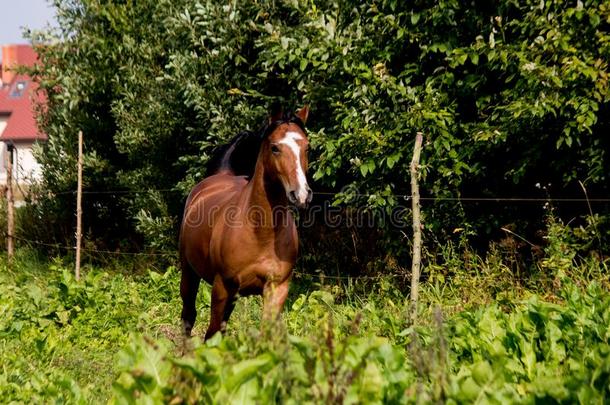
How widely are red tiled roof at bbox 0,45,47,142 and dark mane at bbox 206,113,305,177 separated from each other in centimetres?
4266

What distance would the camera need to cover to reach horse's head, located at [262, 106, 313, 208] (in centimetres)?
554

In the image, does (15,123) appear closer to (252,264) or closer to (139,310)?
(139,310)

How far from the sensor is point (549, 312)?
16.5 ft

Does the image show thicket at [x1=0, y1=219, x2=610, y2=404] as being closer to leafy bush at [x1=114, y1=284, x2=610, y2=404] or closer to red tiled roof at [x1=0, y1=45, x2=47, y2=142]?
leafy bush at [x1=114, y1=284, x2=610, y2=404]

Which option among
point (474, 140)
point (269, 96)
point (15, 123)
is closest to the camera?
point (474, 140)

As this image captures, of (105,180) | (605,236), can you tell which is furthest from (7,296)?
(605,236)

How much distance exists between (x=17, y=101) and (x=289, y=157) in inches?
2046

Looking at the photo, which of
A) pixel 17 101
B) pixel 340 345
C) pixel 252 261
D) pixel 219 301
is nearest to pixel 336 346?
pixel 340 345

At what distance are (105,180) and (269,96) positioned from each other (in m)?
4.87

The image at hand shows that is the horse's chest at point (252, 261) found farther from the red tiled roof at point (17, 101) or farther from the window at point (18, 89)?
the window at point (18, 89)

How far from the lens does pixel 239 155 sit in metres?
7.64

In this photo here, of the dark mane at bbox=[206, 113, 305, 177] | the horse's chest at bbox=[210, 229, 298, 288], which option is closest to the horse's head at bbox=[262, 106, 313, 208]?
the dark mane at bbox=[206, 113, 305, 177]

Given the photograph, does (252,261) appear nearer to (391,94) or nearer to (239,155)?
(239,155)

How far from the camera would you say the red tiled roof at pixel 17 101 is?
49.0 metres
